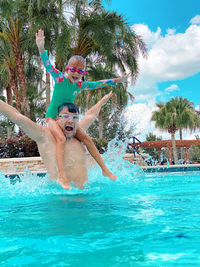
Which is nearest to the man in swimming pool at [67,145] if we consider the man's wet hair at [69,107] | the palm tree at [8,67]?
the man's wet hair at [69,107]

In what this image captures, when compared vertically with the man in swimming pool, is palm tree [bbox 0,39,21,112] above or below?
above

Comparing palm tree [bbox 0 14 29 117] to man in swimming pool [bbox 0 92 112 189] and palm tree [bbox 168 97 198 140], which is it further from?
palm tree [bbox 168 97 198 140]

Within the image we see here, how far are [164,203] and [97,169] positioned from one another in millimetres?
2393

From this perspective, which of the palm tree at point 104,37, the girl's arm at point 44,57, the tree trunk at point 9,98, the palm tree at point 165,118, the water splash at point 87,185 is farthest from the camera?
the palm tree at point 165,118

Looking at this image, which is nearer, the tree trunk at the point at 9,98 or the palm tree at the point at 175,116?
the tree trunk at the point at 9,98

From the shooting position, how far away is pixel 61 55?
1256cm

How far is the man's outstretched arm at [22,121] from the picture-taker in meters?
3.97

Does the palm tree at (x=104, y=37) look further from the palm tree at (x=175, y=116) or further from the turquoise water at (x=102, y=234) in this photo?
the turquoise water at (x=102, y=234)

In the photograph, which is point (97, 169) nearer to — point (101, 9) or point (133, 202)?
point (133, 202)

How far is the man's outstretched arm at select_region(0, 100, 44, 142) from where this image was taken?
3.97 metres

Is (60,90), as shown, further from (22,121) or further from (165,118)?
(165,118)

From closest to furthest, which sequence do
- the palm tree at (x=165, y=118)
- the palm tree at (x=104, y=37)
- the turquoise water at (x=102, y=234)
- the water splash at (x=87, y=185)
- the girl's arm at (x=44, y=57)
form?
the turquoise water at (x=102, y=234) < the girl's arm at (x=44, y=57) < the water splash at (x=87, y=185) < the palm tree at (x=104, y=37) < the palm tree at (x=165, y=118)

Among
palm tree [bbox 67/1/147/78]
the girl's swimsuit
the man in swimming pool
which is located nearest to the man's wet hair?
the man in swimming pool

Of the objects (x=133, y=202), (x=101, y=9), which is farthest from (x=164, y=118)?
(x=133, y=202)
